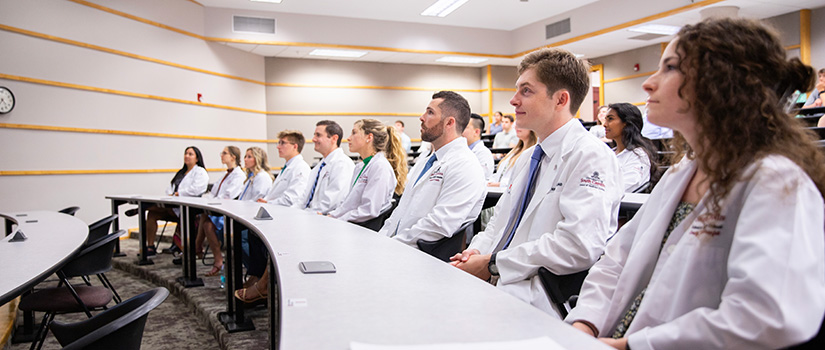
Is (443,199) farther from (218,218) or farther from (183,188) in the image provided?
(183,188)

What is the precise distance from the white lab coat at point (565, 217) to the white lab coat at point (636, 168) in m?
1.75

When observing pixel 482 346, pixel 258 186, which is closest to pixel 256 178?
pixel 258 186

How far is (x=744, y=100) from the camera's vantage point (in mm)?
1004

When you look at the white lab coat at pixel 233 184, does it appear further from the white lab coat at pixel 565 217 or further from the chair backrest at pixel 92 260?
the white lab coat at pixel 565 217

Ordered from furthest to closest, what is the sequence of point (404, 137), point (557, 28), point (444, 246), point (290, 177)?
point (404, 137) < point (557, 28) < point (290, 177) < point (444, 246)

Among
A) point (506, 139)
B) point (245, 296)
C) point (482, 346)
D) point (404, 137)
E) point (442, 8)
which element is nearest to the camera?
point (482, 346)

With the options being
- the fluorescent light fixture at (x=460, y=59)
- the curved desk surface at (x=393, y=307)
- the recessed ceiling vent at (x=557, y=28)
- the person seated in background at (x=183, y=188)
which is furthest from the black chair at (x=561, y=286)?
the fluorescent light fixture at (x=460, y=59)

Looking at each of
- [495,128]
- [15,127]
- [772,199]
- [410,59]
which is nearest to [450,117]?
[772,199]

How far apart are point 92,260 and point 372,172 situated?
5.86ft

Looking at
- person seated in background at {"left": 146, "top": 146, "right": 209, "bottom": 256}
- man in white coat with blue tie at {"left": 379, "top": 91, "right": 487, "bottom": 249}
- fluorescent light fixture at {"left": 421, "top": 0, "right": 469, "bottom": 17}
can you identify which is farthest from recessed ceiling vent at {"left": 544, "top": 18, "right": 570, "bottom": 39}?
man in white coat with blue tie at {"left": 379, "top": 91, "right": 487, "bottom": 249}

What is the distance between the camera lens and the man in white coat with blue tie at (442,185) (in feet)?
8.59

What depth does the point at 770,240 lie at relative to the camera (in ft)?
2.90

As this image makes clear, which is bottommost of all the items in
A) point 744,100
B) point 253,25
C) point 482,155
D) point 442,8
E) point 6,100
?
point 482,155

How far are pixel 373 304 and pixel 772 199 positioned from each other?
76 cm
